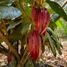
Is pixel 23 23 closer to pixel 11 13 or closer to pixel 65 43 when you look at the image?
pixel 11 13

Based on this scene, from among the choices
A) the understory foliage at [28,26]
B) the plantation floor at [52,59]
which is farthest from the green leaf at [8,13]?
the plantation floor at [52,59]

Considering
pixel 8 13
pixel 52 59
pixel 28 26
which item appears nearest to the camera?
pixel 8 13

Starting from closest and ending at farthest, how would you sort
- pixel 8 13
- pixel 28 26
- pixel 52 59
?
1. pixel 8 13
2. pixel 28 26
3. pixel 52 59

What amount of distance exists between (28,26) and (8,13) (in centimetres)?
35

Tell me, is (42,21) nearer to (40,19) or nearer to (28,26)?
(40,19)

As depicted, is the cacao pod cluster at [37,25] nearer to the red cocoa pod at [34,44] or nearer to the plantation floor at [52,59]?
the red cocoa pod at [34,44]

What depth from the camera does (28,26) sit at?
1070 mm

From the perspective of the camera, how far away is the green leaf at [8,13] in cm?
72

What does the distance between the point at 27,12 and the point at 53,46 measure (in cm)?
30

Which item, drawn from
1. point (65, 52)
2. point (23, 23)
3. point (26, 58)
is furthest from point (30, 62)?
point (65, 52)

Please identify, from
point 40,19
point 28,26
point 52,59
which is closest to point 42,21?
point 40,19

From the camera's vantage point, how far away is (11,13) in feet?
2.40

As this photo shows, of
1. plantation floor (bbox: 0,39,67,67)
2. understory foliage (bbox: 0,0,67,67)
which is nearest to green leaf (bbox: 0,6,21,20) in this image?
understory foliage (bbox: 0,0,67,67)

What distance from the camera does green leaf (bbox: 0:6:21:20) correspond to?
2.35 ft
